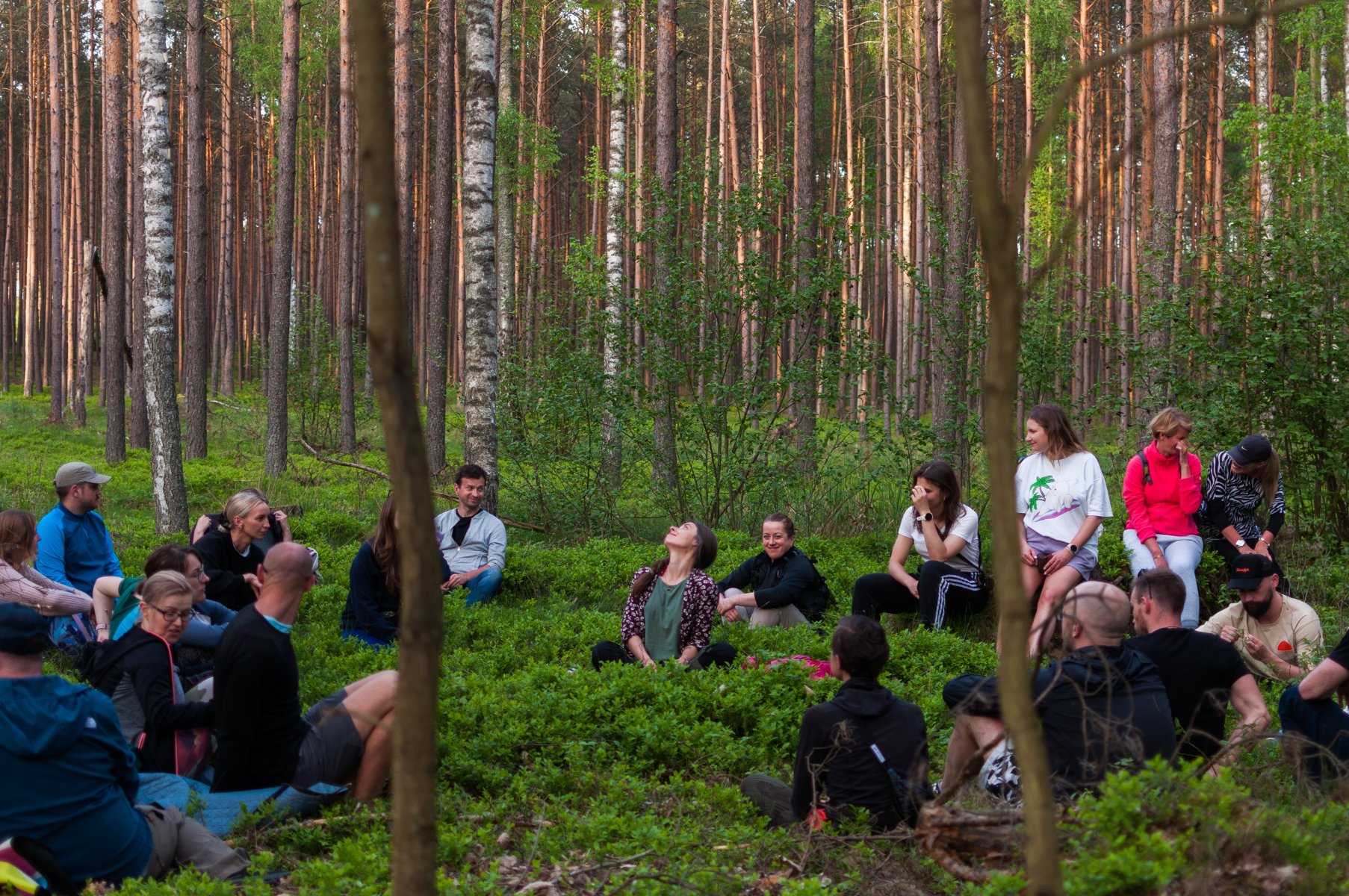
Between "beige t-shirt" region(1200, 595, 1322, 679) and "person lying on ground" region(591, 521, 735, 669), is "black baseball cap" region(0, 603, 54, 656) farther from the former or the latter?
"beige t-shirt" region(1200, 595, 1322, 679)

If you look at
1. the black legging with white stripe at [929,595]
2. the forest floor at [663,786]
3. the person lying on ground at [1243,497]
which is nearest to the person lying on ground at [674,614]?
the forest floor at [663,786]

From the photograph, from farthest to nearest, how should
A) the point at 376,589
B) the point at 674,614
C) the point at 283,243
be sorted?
the point at 283,243
the point at 376,589
the point at 674,614

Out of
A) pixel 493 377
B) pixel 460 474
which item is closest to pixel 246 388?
pixel 493 377

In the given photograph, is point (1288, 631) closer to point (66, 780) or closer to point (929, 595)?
point (929, 595)

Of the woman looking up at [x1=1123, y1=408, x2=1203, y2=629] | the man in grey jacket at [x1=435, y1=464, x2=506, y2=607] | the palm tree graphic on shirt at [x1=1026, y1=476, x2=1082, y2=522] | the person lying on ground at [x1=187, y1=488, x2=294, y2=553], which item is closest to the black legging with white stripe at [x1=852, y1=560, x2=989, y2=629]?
the palm tree graphic on shirt at [x1=1026, y1=476, x2=1082, y2=522]

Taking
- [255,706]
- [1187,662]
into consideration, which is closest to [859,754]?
[1187,662]

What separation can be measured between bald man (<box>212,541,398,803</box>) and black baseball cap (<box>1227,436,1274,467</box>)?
644 cm

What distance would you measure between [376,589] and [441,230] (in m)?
14.1

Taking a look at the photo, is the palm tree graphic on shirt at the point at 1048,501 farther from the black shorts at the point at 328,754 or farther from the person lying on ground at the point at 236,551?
the person lying on ground at the point at 236,551

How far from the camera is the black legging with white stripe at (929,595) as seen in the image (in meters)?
8.15

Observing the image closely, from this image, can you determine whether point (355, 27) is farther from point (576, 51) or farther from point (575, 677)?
point (576, 51)

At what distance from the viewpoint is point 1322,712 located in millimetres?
4832

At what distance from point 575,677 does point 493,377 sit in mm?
6158

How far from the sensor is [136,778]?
4.27 meters
